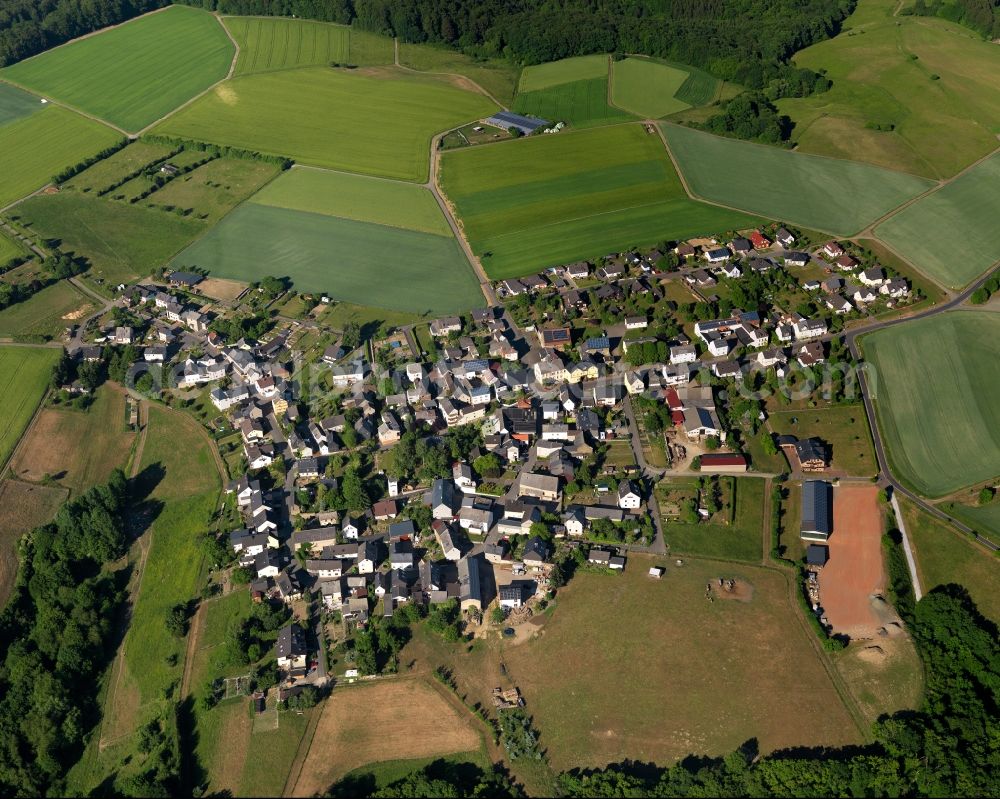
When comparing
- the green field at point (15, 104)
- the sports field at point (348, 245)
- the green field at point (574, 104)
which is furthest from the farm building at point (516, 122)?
the green field at point (15, 104)


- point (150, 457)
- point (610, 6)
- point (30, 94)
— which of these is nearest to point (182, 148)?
point (30, 94)

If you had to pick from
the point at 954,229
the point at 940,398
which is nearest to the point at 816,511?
the point at 940,398

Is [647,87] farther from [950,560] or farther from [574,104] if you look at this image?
[950,560]

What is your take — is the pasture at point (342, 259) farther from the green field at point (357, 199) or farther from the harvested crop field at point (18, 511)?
the harvested crop field at point (18, 511)

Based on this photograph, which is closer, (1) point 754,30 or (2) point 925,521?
(2) point 925,521

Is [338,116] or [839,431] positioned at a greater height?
[338,116]

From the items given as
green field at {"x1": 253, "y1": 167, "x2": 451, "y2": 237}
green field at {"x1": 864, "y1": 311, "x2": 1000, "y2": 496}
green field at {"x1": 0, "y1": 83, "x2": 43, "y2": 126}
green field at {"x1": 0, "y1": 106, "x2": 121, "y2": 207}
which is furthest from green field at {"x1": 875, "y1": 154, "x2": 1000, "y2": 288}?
green field at {"x1": 0, "y1": 83, "x2": 43, "y2": 126}

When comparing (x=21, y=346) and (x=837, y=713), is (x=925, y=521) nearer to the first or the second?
(x=837, y=713)
